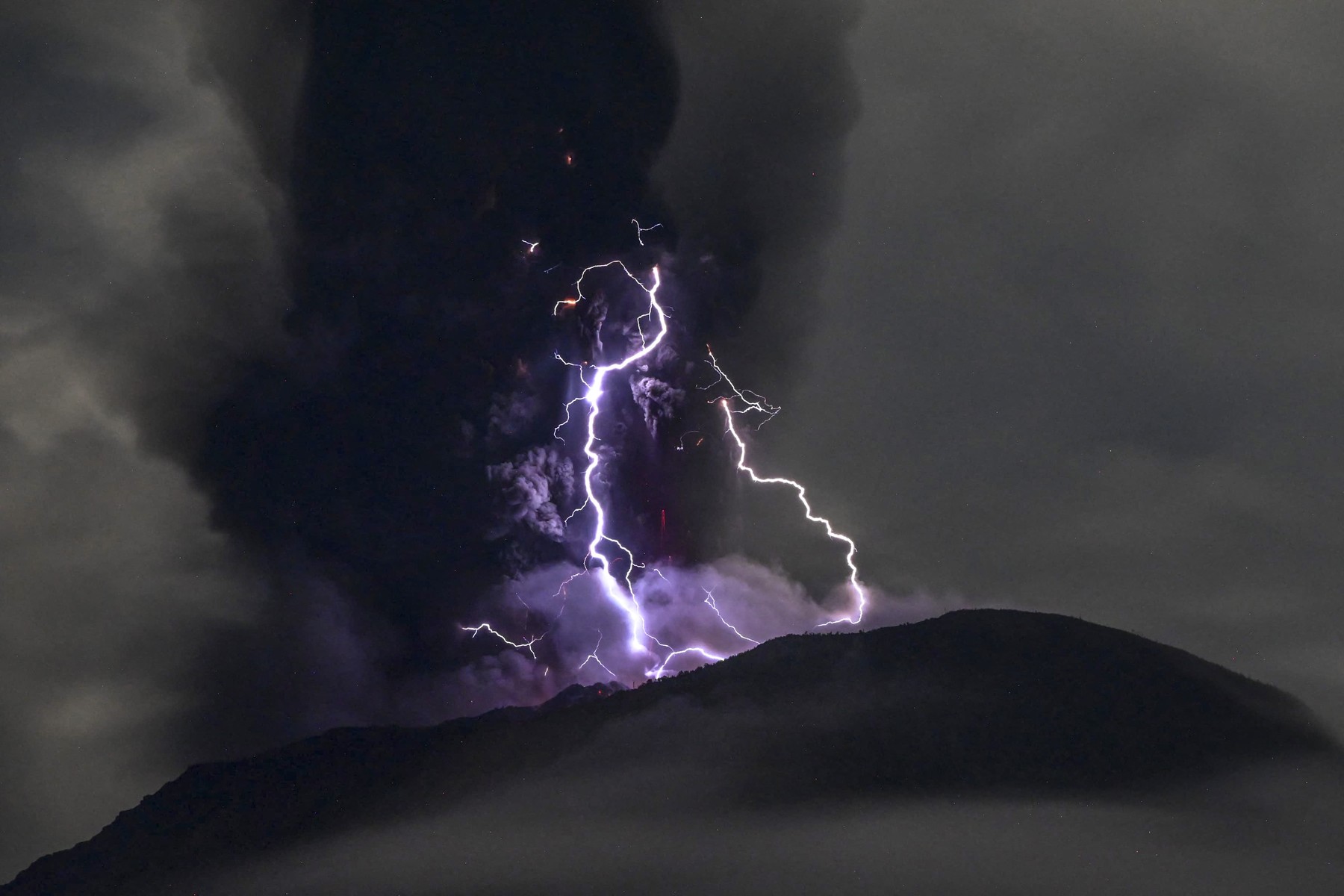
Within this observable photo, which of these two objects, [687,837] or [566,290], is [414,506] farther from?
[687,837]

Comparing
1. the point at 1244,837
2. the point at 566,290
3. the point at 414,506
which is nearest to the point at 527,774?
the point at 414,506

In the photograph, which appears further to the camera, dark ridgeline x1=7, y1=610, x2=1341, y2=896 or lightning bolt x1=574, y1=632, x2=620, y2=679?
lightning bolt x1=574, y1=632, x2=620, y2=679

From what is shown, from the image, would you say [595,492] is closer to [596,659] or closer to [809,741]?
[596,659]

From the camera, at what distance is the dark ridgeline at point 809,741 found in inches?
931

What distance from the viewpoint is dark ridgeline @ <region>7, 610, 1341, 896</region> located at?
23641mm

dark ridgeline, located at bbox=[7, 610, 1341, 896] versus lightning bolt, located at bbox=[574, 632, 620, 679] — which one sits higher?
lightning bolt, located at bbox=[574, 632, 620, 679]

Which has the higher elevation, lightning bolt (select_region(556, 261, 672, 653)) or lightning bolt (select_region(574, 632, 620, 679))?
lightning bolt (select_region(556, 261, 672, 653))

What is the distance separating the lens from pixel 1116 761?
23.2 m

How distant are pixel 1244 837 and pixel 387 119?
26.4 meters

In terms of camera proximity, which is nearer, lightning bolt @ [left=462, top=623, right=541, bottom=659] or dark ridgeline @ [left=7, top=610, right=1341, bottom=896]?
dark ridgeline @ [left=7, top=610, right=1341, bottom=896]

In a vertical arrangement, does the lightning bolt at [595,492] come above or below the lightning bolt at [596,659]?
above

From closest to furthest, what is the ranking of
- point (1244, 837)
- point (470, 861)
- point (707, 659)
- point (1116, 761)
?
point (1244, 837)
point (470, 861)
point (1116, 761)
point (707, 659)

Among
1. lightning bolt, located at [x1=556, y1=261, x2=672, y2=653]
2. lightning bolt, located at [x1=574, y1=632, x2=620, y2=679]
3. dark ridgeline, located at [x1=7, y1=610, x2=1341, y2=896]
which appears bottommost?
dark ridgeline, located at [x1=7, y1=610, x2=1341, y2=896]

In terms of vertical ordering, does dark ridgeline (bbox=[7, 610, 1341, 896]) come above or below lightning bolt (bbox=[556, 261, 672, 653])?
below
